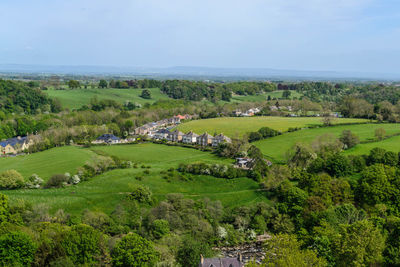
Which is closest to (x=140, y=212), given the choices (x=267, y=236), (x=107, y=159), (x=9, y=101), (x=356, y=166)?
(x=267, y=236)

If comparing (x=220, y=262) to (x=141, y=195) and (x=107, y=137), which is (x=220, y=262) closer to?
(x=141, y=195)

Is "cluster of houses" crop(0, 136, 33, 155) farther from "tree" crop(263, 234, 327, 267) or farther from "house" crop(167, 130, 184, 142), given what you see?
"tree" crop(263, 234, 327, 267)

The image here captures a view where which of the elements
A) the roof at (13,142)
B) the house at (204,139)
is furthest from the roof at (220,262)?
the roof at (13,142)

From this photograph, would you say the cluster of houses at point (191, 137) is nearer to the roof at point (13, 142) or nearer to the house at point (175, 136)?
the house at point (175, 136)

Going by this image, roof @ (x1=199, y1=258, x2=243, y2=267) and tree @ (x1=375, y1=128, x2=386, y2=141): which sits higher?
tree @ (x1=375, y1=128, x2=386, y2=141)

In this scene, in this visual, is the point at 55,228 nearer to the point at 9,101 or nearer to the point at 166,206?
the point at 166,206

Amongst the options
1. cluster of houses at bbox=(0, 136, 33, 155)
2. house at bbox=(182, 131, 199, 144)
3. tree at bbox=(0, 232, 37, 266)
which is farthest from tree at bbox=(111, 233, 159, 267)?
cluster of houses at bbox=(0, 136, 33, 155)
